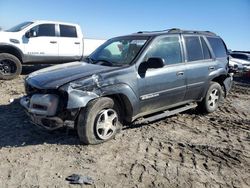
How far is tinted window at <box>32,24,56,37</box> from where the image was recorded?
11070 millimetres

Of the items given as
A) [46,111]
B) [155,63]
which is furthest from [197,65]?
[46,111]

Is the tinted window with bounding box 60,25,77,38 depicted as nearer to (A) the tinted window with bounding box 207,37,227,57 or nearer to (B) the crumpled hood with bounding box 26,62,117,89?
(A) the tinted window with bounding box 207,37,227,57

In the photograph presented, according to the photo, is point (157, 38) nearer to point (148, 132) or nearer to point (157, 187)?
point (148, 132)

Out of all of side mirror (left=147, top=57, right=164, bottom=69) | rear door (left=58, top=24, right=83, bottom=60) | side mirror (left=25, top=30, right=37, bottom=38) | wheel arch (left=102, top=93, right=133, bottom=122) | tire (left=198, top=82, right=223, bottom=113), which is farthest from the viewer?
rear door (left=58, top=24, right=83, bottom=60)

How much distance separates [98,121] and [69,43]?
732 centimetres

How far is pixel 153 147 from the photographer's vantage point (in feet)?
16.9

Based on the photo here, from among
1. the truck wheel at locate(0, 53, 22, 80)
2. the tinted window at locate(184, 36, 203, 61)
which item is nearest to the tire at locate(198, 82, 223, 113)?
the tinted window at locate(184, 36, 203, 61)

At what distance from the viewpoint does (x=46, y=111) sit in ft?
15.4

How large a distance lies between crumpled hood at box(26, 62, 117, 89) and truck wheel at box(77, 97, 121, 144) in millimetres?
487

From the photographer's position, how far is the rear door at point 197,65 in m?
6.39

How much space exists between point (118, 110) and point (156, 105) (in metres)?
0.83

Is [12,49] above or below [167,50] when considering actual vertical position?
below

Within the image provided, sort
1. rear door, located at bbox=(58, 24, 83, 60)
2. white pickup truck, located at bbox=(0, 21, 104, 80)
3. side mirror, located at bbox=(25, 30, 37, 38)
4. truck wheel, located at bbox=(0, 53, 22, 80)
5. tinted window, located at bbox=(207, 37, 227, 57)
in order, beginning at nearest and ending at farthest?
tinted window, located at bbox=(207, 37, 227, 57) → truck wheel, located at bbox=(0, 53, 22, 80) → white pickup truck, located at bbox=(0, 21, 104, 80) → side mirror, located at bbox=(25, 30, 37, 38) → rear door, located at bbox=(58, 24, 83, 60)

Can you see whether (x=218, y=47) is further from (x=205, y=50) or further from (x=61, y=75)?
(x=61, y=75)
